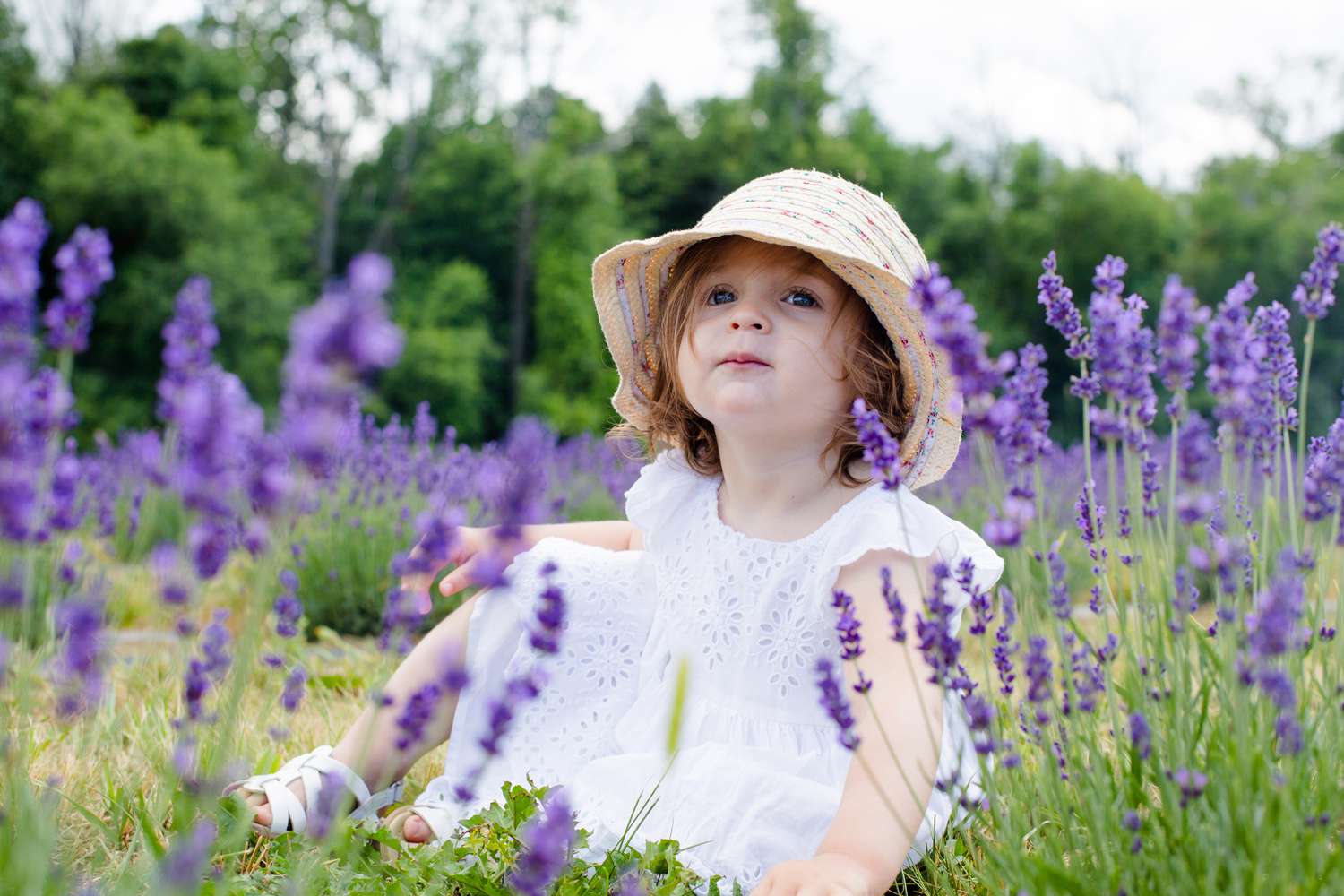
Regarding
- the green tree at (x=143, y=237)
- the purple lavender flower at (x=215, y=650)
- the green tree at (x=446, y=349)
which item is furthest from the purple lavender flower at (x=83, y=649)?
the green tree at (x=446, y=349)

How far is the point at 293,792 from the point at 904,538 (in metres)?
1.12

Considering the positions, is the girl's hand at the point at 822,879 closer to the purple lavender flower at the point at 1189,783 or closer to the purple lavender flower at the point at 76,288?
the purple lavender flower at the point at 1189,783

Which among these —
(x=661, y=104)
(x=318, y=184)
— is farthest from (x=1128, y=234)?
(x=318, y=184)

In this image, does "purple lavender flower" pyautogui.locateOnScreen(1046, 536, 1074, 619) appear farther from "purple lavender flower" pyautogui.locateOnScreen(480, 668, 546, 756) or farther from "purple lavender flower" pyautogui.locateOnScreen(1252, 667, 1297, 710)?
"purple lavender flower" pyautogui.locateOnScreen(480, 668, 546, 756)

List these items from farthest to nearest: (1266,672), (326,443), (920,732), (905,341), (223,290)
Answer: (223,290) < (905,341) < (920,732) < (1266,672) < (326,443)

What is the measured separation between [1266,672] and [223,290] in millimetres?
16696

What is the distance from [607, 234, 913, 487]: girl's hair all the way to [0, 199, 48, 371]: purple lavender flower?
1348 mm

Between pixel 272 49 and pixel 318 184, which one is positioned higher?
pixel 272 49

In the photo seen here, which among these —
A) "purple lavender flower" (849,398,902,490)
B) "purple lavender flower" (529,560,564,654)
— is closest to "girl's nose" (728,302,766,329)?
"purple lavender flower" (849,398,902,490)

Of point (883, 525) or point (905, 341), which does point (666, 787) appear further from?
point (905, 341)

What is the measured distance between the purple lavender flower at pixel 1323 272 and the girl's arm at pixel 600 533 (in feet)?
5.02

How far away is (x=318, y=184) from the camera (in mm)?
21953

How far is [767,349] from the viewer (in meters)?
2.11

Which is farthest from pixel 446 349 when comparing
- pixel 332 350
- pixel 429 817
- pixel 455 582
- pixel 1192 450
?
pixel 332 350
